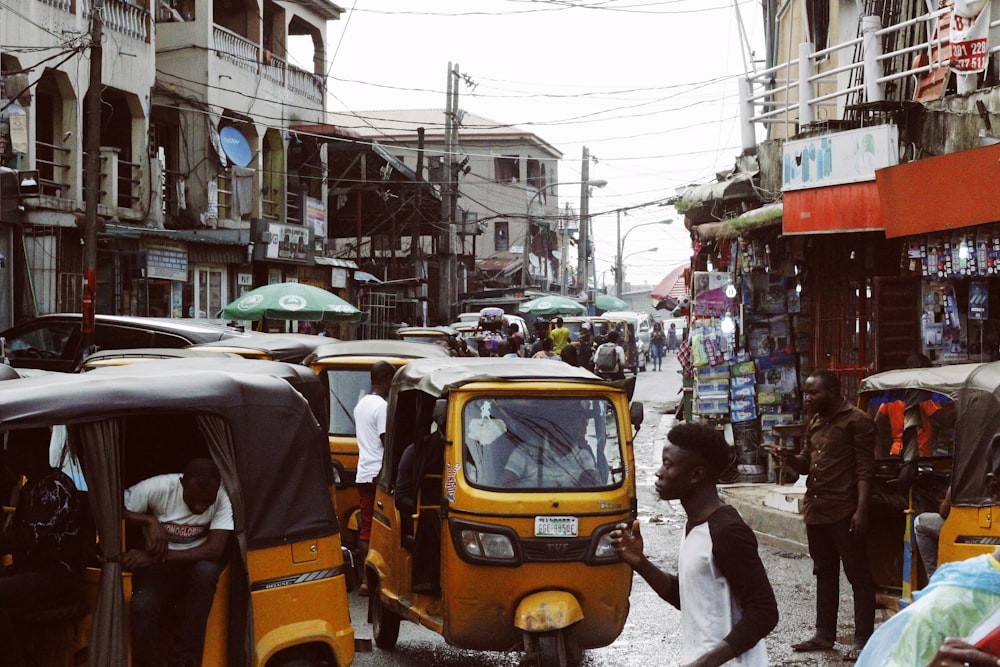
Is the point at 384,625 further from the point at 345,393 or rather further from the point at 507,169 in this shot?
the point at 507,169

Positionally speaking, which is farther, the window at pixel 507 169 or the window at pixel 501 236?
the window at pixel 507 169

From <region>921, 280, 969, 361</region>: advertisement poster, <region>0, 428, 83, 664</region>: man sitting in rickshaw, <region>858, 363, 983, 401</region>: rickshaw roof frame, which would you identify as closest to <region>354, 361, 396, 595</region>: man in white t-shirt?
<region>858, 363, 983, 401</region>: rickshaw roof frame

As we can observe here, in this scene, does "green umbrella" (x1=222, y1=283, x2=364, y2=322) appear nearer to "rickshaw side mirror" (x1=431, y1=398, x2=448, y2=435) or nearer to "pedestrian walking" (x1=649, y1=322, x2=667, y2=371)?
"rickshaw side mirror" (x1=431, y1=398, x2=448, y2=435)

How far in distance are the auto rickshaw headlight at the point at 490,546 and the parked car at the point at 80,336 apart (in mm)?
8566

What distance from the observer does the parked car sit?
1534 cm

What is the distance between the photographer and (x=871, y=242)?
15.3m

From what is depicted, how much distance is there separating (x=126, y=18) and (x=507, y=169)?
45815 mm

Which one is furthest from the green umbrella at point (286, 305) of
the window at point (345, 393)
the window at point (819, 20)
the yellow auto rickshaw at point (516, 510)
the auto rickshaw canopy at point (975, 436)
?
the auto rickshaw canopy at point (975, 436)

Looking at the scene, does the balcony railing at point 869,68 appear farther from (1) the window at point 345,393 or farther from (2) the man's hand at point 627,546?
(2) the man's hand at point 627,546

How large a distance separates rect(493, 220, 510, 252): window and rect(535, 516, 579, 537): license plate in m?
61.3

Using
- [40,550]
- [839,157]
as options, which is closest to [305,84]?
[839,157]

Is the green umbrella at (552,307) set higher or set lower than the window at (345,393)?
higher

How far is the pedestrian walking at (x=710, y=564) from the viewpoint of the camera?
412 cm

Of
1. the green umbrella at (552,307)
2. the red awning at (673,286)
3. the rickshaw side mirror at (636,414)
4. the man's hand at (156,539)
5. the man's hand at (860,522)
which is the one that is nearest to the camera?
the man's hand at (156,539)
